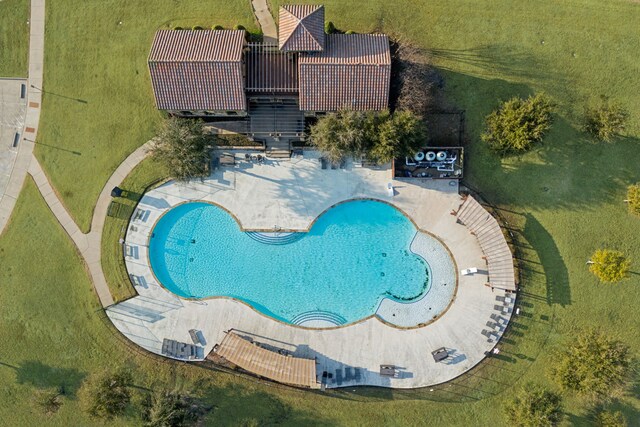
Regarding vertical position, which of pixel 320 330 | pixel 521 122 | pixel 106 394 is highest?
pixel 521 122

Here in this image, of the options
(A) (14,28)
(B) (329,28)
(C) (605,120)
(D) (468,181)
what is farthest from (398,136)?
(A) (14,28)

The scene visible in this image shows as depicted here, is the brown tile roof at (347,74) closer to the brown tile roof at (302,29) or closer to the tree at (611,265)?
the brown tile roof at (302,29)

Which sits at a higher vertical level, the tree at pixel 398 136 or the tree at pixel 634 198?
the tree at pixel 398 136

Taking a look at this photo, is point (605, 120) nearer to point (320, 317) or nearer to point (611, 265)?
point (611, 265)

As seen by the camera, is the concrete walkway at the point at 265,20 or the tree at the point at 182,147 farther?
the concrete walkway at the point at 265,20

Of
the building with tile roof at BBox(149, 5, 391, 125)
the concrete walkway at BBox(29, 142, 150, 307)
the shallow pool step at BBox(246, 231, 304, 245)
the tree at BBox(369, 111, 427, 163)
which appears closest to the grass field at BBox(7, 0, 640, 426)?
the concrete walkway at BBox(29, 142, 150, 307)

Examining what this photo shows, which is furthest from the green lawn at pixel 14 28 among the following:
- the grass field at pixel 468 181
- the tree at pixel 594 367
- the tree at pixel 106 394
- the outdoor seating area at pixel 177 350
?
the tree at pixel 594 367

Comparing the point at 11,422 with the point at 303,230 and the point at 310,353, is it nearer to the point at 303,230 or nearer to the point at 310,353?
the point at 310,353
